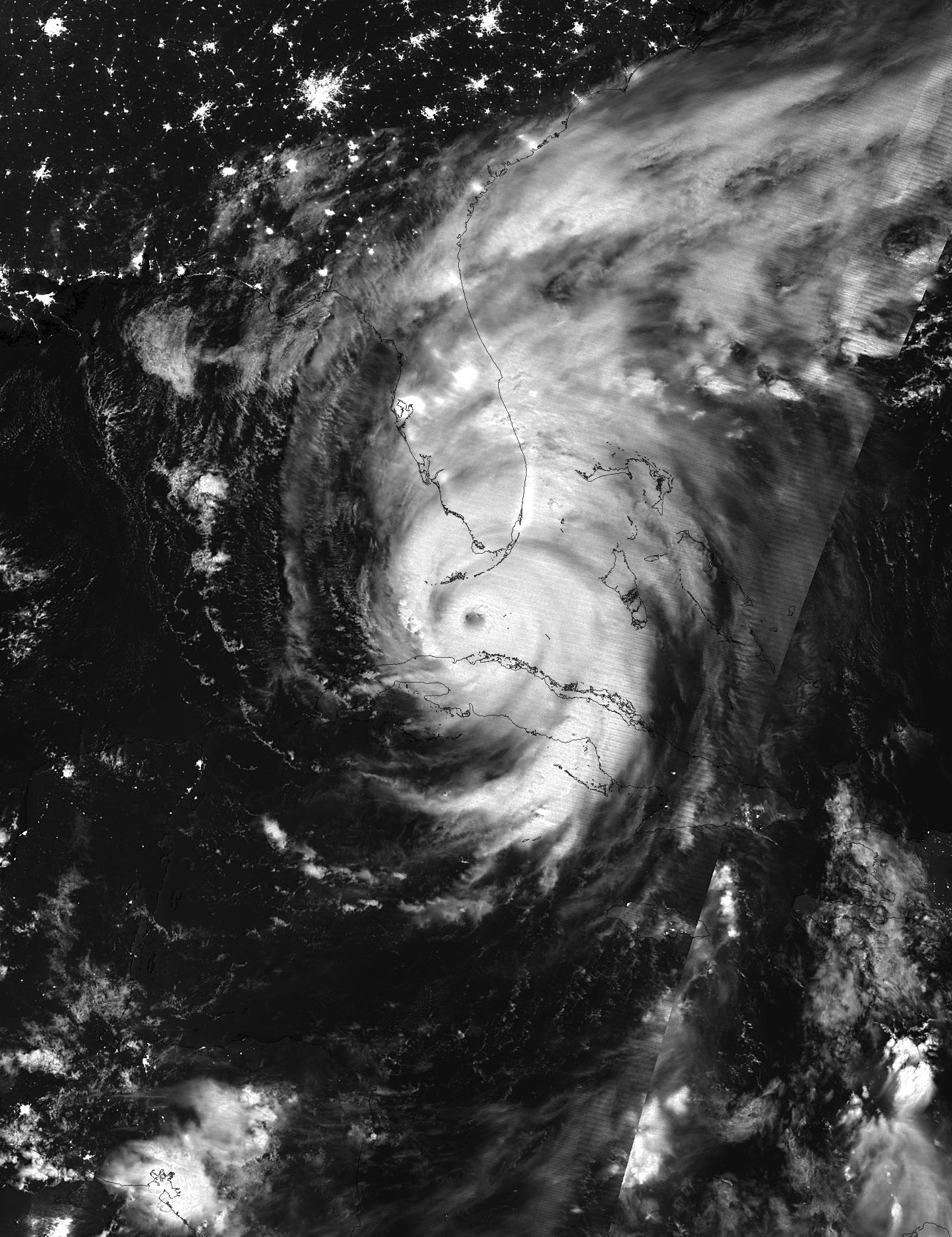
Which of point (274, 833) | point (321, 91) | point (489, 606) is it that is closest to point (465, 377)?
point (489, 606)

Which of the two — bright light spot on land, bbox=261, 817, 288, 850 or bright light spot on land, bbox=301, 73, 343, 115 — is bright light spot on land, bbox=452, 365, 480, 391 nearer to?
bright light spot on land, bbox=301, 73, 343, 115

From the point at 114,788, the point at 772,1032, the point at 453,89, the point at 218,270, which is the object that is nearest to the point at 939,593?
the point at 772,1032

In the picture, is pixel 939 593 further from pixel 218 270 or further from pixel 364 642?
pixel 218 270

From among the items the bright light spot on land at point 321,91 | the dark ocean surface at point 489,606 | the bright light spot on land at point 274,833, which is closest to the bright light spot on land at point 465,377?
the dark ocean surface at point 489,606

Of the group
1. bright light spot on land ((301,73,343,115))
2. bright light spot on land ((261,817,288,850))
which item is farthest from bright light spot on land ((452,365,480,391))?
bright light spot on land ((261,817,288,850))

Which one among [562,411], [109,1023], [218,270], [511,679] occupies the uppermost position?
[218,270]

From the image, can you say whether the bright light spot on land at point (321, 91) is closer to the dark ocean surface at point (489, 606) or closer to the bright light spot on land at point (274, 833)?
the dark ocean surface at point (489, 606)

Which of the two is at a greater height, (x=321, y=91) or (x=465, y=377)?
(x=321, y=91)

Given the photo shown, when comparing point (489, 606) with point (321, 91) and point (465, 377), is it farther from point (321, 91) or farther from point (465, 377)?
point (321, 91)
